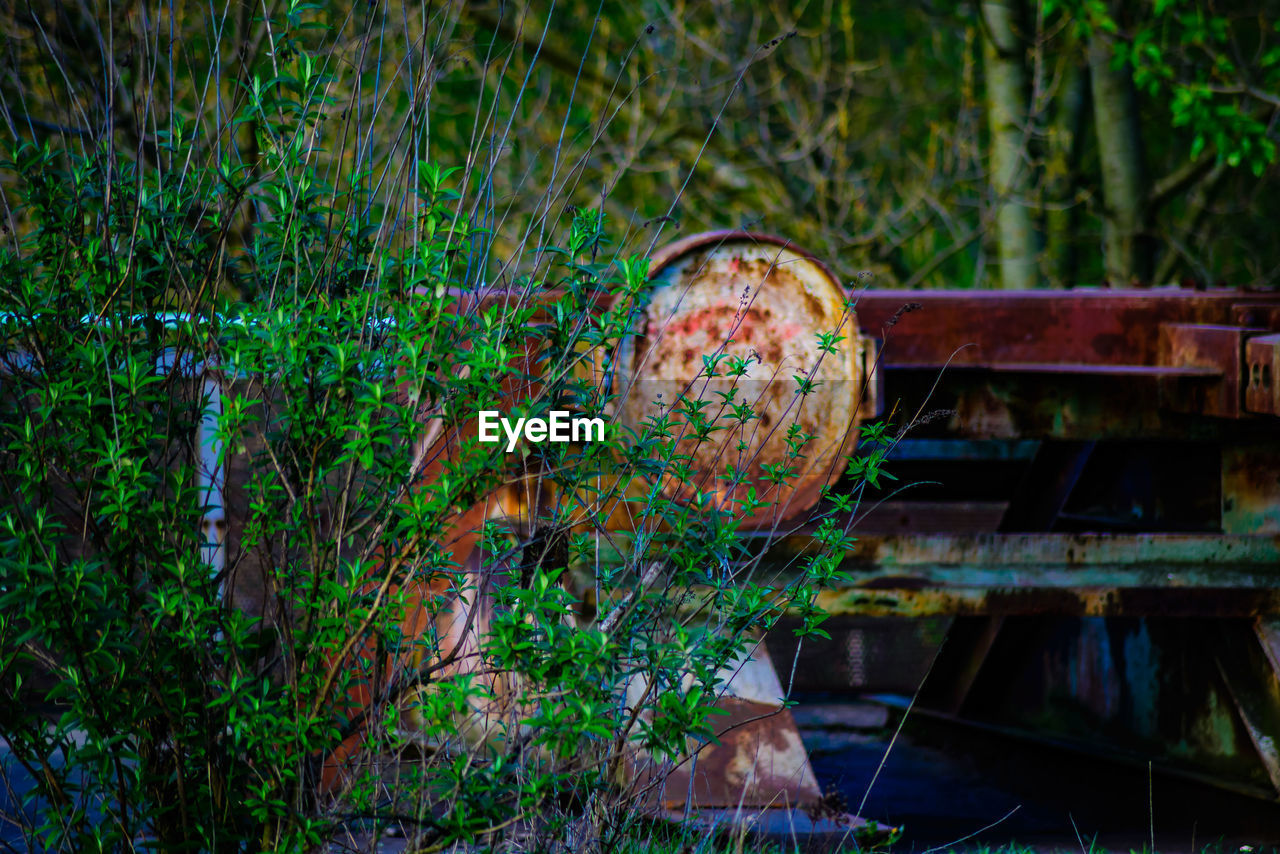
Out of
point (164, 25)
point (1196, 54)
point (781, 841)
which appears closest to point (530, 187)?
point (164, 25)

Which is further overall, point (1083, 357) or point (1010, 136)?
point (1010, 136)

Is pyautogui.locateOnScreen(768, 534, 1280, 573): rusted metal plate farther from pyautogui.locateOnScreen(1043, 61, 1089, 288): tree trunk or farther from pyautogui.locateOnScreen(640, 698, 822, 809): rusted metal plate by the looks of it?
pyautogui.locateOnScreen(1043, 61, 1089, 288): tree trunk

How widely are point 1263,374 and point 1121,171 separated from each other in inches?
218

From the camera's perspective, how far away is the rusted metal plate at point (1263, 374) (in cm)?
360

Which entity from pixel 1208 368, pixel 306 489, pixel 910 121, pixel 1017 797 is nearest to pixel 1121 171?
pixel 910 121

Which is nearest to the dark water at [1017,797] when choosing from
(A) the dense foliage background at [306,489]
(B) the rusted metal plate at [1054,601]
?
(B) the rusted metal plate at [1054,601]

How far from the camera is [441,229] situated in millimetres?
2357

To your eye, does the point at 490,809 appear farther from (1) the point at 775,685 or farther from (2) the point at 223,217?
(1) the point at 775,685

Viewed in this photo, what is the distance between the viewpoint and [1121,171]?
8.76 metres

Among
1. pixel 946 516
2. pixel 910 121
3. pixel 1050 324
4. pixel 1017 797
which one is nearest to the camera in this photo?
pixel 1050 324

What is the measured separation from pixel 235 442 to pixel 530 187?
8854mm

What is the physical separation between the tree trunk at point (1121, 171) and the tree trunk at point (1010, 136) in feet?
1.64

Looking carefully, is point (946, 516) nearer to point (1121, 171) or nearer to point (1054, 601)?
point (1054, 601)

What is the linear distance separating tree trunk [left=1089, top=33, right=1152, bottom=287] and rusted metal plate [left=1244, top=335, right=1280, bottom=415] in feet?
16.8
